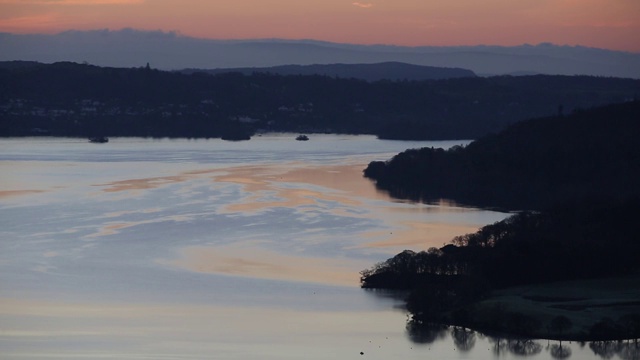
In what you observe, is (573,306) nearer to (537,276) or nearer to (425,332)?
(537,276)

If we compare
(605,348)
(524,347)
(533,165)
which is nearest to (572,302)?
(605,348)

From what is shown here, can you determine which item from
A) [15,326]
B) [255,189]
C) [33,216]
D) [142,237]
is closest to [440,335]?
[15,326]

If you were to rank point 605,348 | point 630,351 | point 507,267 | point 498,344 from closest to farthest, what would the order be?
point 630,351
point 605,348
point 498,344
point 507,267

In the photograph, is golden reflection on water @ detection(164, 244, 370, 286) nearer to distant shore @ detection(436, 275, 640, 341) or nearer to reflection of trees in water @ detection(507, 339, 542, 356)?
distant shore @ detection(436, 275, 640, 341)

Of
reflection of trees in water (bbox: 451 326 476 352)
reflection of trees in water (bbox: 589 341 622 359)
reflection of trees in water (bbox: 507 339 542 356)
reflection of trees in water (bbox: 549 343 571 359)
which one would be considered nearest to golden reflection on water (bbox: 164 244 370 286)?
reflection of trees in water (bbox: 451 326 476 352)

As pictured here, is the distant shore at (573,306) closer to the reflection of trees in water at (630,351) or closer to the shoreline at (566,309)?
the shoreline at (566,309)

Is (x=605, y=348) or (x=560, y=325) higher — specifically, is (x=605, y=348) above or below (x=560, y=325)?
below

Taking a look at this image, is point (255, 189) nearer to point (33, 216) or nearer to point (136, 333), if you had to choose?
point (33, 216)
